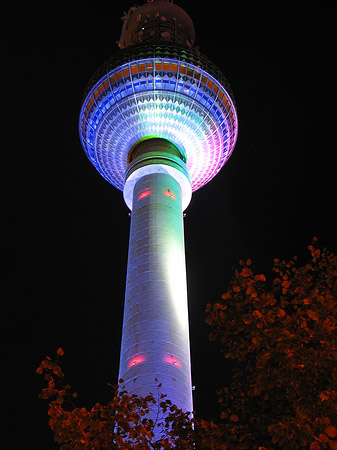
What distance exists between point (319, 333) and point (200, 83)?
29.1 meters

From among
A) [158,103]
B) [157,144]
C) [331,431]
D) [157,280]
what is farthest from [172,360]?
[158,103]

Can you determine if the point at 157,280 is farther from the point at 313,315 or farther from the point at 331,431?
the point at 331,431

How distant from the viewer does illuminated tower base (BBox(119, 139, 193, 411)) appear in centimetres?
2702

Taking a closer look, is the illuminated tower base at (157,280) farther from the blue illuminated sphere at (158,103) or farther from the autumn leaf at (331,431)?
the autumn leaf at (331,431)

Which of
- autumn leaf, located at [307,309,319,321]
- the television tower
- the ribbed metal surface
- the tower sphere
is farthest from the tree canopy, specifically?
the tower sphere

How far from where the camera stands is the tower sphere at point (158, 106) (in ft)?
134

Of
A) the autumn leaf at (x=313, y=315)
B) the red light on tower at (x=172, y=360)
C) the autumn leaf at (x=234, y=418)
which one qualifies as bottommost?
the autumn leaf at (x=234, y=418)

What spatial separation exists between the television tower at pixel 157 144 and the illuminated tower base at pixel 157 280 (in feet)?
0.22

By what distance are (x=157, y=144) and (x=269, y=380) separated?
26935 mm

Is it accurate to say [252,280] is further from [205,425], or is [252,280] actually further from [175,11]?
[175,11]

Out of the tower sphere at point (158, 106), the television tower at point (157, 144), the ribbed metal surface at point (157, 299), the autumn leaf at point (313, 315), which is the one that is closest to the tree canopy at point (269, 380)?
the autumn leaf at point (313, 315)

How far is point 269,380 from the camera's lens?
14.9 meters

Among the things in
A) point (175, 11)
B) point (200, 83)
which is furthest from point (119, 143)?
point (175, 11)

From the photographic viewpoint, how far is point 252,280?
18219 mm
